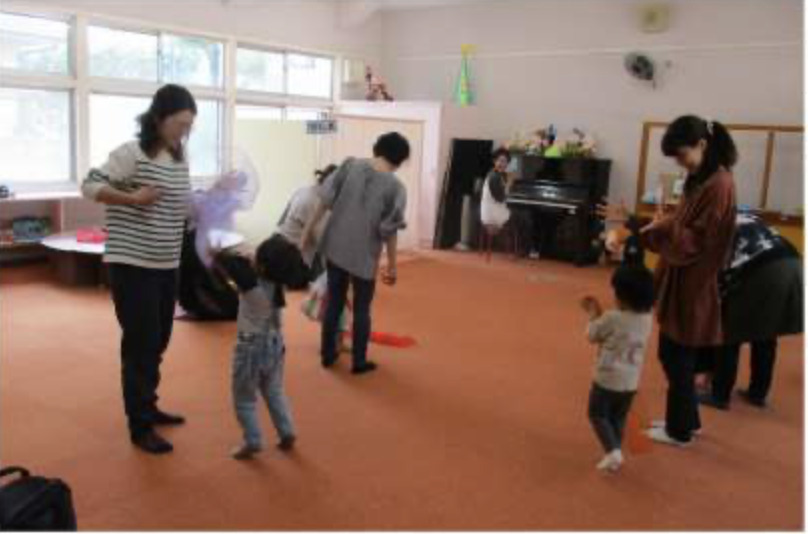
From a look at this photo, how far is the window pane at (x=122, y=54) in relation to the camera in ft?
22.2

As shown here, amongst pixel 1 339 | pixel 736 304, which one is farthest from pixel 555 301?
pixel 1 339

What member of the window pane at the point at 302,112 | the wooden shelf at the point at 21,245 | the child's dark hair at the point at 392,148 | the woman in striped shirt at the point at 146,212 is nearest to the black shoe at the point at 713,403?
the child's dark hair at the point at 392,148

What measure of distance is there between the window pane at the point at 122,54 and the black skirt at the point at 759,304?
5687 millimetres

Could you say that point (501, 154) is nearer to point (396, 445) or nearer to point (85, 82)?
point (85, 82)

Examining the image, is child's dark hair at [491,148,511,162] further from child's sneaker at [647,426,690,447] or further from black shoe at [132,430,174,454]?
black shoe at [132,430,174,454]

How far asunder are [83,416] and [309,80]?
6437mm

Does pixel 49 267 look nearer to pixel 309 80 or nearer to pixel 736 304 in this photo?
pixel 309 80

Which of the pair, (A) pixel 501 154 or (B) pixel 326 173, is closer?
(B) pixel 326 173

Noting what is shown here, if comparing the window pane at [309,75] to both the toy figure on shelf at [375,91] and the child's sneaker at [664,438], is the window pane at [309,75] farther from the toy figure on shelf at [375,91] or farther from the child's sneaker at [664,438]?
the child's sneaker at [664,438]

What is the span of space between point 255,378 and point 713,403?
2203mm

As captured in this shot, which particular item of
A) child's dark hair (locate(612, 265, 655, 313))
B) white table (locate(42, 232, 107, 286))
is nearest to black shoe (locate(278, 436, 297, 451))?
child's dark hair (locate(612, 265, 655, 313))

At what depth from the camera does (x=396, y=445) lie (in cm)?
296

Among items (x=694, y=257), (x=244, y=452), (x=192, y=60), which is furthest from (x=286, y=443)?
(x=192, y=60)

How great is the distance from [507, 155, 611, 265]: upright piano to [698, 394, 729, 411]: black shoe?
14.0 feet
